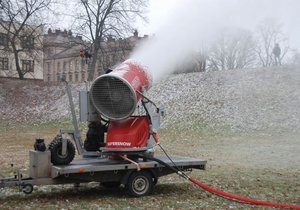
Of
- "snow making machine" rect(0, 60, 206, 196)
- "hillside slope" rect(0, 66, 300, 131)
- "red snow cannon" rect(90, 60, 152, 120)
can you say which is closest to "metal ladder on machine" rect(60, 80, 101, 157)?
"snow making machine" rect(0, 60, 206, 196)

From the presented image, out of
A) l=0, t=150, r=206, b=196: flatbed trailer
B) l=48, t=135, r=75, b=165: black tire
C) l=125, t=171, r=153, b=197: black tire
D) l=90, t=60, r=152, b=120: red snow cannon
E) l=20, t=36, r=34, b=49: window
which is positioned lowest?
l=125, t=171, r=153, b=197: black tire

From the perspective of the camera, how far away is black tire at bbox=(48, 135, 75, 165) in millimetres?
8797

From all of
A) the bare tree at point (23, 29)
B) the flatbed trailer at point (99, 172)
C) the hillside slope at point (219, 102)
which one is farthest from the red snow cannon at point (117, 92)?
the bare tree at point (23, 29)

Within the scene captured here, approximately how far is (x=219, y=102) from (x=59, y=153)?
2189 cm

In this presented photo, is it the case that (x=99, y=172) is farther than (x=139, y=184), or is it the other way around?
(x=139, y=184)

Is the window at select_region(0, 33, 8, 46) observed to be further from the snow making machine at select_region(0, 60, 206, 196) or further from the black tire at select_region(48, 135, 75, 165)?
the black tire at select_region(48, 135, 75, 165)

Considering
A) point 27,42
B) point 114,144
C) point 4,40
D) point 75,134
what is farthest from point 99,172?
point 4,40

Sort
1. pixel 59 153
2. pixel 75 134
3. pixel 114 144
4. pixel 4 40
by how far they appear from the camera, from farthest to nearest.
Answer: pixel 4 40 → pixel 75 134 → pixel 114 144 → pixel 59 153

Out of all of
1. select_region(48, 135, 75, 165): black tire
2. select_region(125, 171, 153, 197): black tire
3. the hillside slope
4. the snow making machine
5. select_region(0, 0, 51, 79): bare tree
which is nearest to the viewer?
the snow making machine

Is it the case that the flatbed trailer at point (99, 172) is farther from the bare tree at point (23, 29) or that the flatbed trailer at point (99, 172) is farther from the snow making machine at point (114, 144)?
the bare tree at point (23, 29)

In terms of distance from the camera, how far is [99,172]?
29.1 ft

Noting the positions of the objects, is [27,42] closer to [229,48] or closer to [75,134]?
[229,48]

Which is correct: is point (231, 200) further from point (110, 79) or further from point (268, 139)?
point (268, 139)

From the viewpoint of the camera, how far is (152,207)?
27.5 feet
